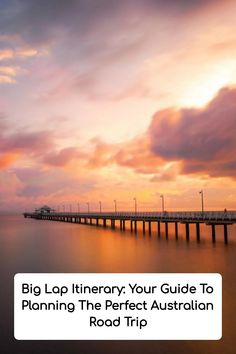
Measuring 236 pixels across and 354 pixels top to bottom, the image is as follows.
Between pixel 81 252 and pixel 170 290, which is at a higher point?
pixel 170 290

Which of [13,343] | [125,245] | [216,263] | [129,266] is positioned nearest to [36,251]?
[125,245]

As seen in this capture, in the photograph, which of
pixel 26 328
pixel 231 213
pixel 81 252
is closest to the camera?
pixel 26 328

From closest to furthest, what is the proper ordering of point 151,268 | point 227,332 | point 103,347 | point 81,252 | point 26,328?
point 26,328, point 103,347, point 227,332, point 151,268, point 81,252

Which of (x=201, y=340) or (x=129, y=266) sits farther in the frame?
(x=129, y=266)

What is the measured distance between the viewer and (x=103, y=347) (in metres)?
14.7

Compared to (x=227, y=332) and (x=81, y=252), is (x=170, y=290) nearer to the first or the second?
(x=227, y=332)

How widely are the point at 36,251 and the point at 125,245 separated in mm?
11823

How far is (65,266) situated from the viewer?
3319cm

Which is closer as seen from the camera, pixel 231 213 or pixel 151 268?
pixel 151 268

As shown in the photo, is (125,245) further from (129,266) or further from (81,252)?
(129,266)

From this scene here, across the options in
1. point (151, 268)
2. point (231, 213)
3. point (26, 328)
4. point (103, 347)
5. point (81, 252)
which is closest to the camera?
point (26, 328)

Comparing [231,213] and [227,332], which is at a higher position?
[231,213]

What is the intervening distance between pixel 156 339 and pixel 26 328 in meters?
5.61

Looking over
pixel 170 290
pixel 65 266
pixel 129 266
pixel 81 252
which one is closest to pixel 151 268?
pixel 129 266
